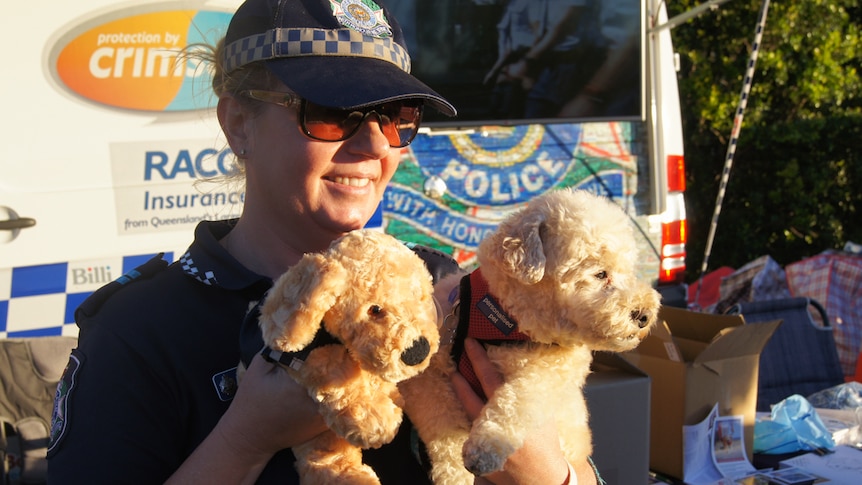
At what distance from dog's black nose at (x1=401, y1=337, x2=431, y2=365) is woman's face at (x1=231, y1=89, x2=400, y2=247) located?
0.42 metres

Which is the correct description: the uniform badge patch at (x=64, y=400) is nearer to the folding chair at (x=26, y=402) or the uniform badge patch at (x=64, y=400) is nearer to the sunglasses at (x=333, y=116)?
the sunglasses at (x=333, y=116)

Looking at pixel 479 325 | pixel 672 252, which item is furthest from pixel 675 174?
pixel 479 325

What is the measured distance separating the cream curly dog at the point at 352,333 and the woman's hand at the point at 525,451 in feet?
0.84

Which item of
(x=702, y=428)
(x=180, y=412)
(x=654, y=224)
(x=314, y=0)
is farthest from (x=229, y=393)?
(x=654, y=224)

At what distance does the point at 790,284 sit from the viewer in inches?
241

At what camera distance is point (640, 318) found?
4.96 ft

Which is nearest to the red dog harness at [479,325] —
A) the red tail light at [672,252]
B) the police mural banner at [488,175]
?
the police mural banner at [488,175]

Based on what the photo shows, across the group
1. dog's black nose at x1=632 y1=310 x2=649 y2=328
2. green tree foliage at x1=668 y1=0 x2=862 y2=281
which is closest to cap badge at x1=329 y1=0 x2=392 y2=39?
dog's black nose at x1=632 y1=310 x2=649 y2=328

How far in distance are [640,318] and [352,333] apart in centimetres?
66

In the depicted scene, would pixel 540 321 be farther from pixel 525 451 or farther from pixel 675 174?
pixel 675 174

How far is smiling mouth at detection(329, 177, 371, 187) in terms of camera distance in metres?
1.53

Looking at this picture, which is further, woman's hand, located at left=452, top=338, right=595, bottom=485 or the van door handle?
the van door handle

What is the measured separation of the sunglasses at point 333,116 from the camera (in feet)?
4.87

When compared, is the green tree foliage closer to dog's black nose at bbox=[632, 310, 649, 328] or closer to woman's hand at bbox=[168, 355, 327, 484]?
dog's black nose at bbox=[632, 310, 649, 328]
